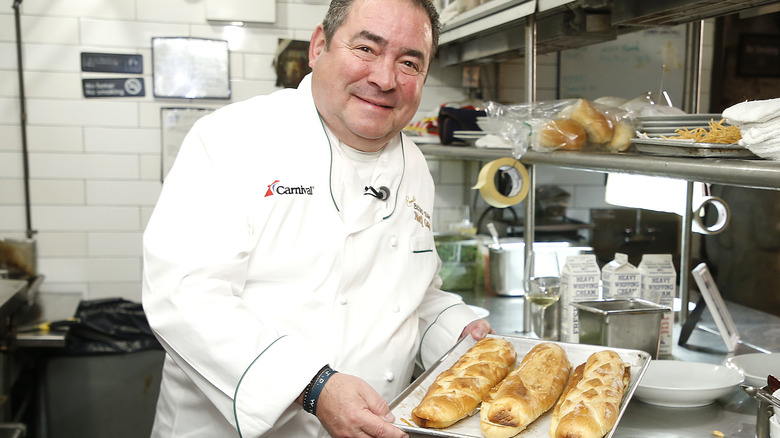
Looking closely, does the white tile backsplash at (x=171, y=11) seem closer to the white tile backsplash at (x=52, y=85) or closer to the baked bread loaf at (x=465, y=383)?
the white tile backsplash at (x=52, y=85)

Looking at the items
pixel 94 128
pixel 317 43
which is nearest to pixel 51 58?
pixel 94 128

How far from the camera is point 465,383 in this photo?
1355 mm

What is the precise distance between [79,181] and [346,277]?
2622mm

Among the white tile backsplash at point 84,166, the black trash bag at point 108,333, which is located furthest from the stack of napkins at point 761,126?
the white tile backsplash at point 84,166

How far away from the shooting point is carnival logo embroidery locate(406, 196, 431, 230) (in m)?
Result: 1.88

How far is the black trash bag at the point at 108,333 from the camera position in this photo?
11.2 feet

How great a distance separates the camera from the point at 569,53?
3.99 m

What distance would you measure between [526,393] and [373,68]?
0.83 m

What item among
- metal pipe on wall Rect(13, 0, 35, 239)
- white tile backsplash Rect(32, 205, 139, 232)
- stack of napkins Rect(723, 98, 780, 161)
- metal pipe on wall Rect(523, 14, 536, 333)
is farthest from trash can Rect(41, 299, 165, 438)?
stack of napkins Rect(723, 98, 780, 161)

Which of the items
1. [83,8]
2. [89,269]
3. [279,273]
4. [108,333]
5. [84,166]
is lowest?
[108,333]

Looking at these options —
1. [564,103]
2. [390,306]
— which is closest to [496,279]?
[564,103]

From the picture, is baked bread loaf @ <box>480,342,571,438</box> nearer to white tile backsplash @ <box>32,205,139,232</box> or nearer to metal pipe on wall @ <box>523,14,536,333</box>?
metal pipe on wall @ <box>523,14,536,333</box>

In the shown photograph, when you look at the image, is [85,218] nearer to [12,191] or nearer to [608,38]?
[12,191]

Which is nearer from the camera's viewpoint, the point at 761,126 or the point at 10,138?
the point at 761,126
